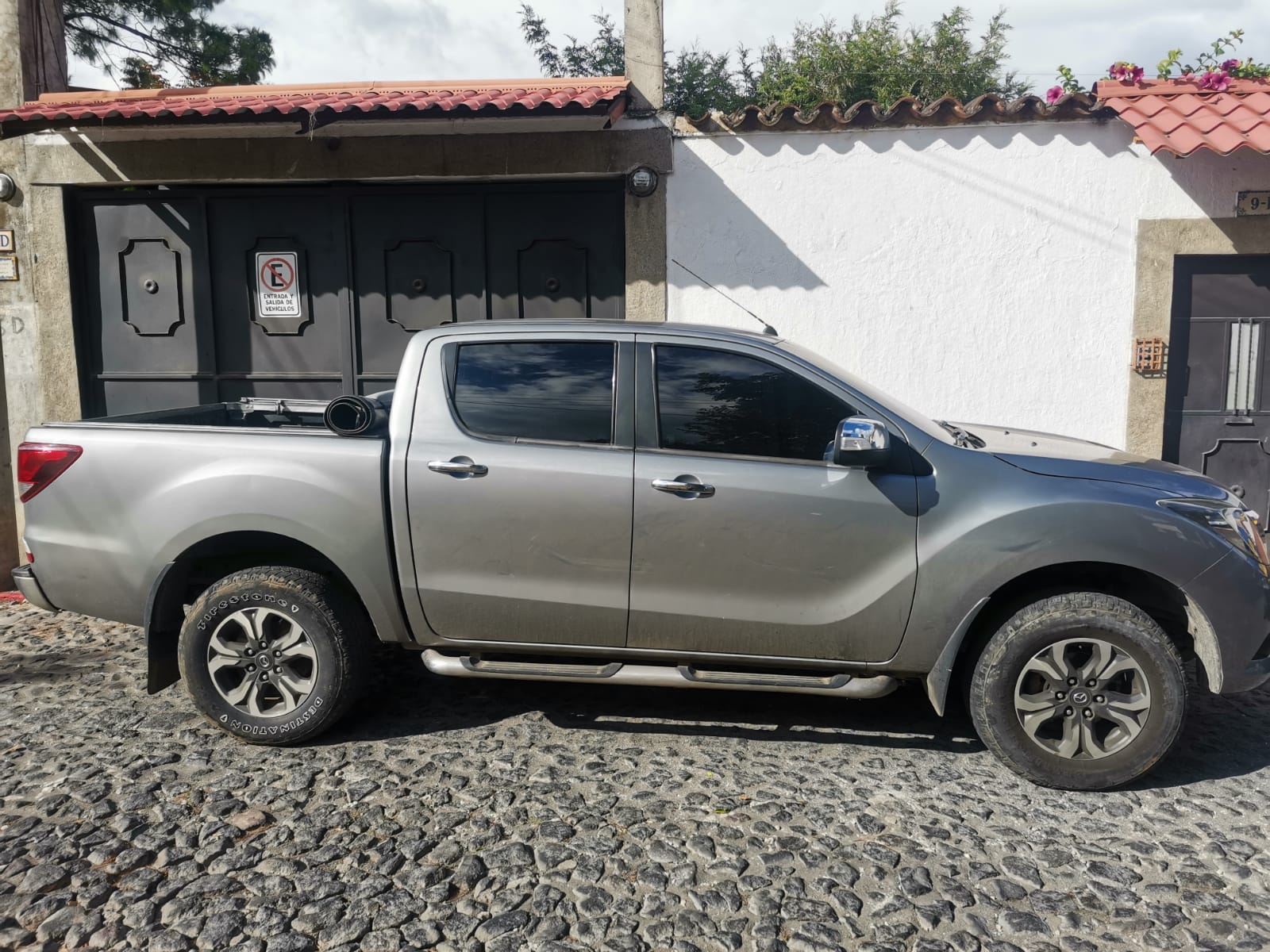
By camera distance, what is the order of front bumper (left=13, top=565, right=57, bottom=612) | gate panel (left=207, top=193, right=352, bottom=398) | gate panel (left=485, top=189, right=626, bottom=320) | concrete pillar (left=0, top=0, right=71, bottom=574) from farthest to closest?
gate panel (left=207, top=193, right=352, bottom=398), concrete pillar (left=0, top=0, right=71, bottom=574), gate panel (left=485, top=189, right=626, bottom=320), front bumper (left=13, top=565, right=57, bottom=612)

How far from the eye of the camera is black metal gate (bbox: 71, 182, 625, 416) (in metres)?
7.62

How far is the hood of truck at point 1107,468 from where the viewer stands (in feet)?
12.4

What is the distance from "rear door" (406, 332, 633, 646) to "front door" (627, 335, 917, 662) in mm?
128

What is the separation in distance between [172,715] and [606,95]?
459 cm

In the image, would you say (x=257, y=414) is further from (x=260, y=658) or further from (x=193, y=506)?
(x=260, y=658)

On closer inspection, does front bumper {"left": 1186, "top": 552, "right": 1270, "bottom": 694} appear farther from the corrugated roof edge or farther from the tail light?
the tail light

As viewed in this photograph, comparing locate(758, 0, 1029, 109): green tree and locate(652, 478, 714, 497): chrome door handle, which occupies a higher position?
locate(758, 0, 1029, 109): green tree

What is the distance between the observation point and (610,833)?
3.41m

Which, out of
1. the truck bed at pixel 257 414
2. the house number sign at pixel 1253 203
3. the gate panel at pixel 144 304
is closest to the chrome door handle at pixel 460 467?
the truck bed at pixel 257 414

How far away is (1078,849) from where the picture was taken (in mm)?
3316

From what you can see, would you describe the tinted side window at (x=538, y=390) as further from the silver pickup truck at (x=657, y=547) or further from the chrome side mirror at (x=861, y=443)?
the chrome side mirror at (x=861, y=443)

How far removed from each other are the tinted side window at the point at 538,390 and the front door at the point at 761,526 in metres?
0.20

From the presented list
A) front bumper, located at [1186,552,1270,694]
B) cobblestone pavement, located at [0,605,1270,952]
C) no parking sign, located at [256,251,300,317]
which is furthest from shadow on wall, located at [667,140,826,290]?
front bumper, located at [1186,552,1270,694]

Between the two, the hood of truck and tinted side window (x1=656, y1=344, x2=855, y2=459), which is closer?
the hood of truck
